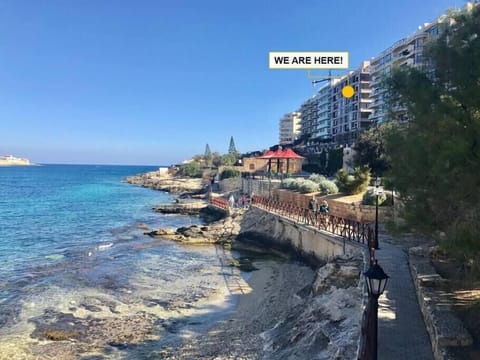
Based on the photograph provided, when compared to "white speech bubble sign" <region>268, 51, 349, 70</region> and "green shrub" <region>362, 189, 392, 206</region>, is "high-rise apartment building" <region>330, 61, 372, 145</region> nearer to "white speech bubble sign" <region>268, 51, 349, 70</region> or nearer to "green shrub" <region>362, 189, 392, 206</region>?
"green shrub" <region>362, 189, 392, 206</region>

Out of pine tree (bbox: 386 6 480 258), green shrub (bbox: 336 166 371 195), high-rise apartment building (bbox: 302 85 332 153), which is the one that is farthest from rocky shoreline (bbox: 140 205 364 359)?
high-rise apartment building (bbox: 302 85 332 153)

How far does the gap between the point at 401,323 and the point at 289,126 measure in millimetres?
155117

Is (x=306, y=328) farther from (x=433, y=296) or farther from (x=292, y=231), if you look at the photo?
(x=292, y=231)

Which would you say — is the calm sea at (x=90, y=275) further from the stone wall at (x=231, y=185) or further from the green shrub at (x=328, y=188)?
the stone wall at (x=231, y=185)

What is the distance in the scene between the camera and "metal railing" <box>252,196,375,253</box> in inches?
654

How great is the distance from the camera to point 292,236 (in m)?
22.9

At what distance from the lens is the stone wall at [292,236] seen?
17.4 meters

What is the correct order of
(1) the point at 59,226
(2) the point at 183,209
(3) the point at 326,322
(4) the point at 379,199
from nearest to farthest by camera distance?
(3) the point at 326,322
(4) the point at 379,199
(1) the point at 59,226
(2) the point at 183,209

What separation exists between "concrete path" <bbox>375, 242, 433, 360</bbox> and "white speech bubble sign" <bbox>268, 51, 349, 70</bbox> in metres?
5.13

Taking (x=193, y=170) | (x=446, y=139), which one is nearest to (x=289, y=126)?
(x=193, y=170)

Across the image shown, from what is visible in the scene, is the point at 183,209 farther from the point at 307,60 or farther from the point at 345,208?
the point at 307,60

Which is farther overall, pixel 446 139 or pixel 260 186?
pixel 260 186

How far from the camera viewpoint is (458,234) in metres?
6.11

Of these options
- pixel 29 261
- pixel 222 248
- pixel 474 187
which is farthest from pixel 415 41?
pixel 474 187
